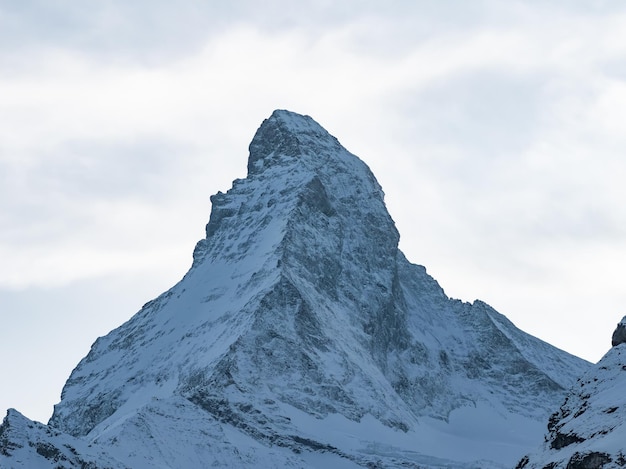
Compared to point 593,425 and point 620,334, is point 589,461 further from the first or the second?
point 620,334

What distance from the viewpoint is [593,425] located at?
56.1 meters

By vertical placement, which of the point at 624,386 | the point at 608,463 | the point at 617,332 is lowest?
the point at 608,463

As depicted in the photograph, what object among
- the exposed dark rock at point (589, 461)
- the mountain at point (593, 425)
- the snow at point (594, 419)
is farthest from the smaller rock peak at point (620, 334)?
the exposed dark rock at point (589, 461)

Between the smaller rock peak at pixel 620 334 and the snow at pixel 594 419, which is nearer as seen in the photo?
the snow at pixel 594 419

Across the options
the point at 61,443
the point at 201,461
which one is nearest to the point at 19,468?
the point at 61,443

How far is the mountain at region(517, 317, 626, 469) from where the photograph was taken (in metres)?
51.9

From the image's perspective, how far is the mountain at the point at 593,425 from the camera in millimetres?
Answer: 51938

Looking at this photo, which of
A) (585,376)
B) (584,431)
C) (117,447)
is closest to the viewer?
(584,431)

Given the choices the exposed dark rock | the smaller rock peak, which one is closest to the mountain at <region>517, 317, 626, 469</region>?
the exposed dark rock

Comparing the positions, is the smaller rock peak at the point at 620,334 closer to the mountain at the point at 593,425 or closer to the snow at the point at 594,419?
the mountain at the point at 593,425

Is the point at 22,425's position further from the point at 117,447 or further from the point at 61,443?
the point at 117,447

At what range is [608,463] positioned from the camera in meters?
51.0

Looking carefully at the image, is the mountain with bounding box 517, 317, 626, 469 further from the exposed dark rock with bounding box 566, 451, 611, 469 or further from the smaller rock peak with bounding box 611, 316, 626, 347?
the smaller rock peak with bounding box 611, 316, 626, 347

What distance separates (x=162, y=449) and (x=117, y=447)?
9199 mm
